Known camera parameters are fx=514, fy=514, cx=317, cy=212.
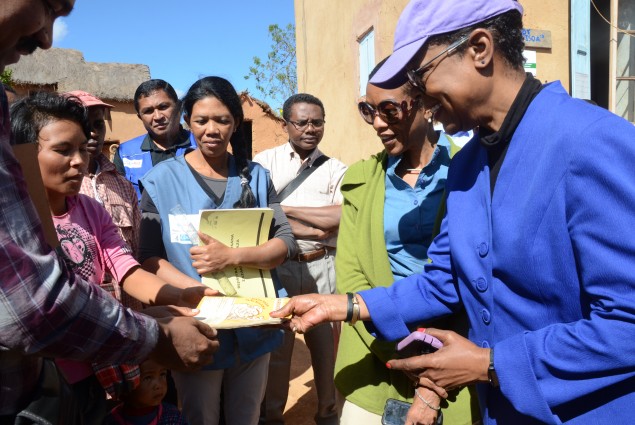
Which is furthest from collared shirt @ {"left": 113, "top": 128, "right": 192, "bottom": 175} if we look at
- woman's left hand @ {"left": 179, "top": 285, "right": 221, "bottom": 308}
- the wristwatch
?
the wristwatch

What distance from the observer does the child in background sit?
8.89 ft

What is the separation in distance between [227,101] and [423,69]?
1486 mm

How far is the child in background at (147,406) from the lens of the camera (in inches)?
107

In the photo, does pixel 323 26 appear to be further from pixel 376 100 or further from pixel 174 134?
pixel 376 100

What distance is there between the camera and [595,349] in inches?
52.1

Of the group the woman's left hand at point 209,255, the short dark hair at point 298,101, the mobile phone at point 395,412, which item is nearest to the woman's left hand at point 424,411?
the mobile phone at point 395,412

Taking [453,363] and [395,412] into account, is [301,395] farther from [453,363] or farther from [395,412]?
[453,363]

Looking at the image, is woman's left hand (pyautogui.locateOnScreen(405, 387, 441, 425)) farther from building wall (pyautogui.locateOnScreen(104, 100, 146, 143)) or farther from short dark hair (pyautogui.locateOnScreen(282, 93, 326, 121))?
building wall (pyautogui.locateOnScreen(104, 100, 146, 143))

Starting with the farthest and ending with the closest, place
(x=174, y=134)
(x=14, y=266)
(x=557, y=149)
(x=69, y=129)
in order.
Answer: (x=174, y=134), (x=69, y=129), (x=557, y=149), (x=14, y=266)

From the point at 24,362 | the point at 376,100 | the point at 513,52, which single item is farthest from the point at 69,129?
the point at 513,52

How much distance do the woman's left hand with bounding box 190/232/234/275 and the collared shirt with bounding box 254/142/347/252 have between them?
4.78 feet

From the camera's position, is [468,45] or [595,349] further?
[468,45]

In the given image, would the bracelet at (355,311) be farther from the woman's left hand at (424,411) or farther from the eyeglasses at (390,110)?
the eyeglasses at (390,110)

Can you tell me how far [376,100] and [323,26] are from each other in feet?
26.5
